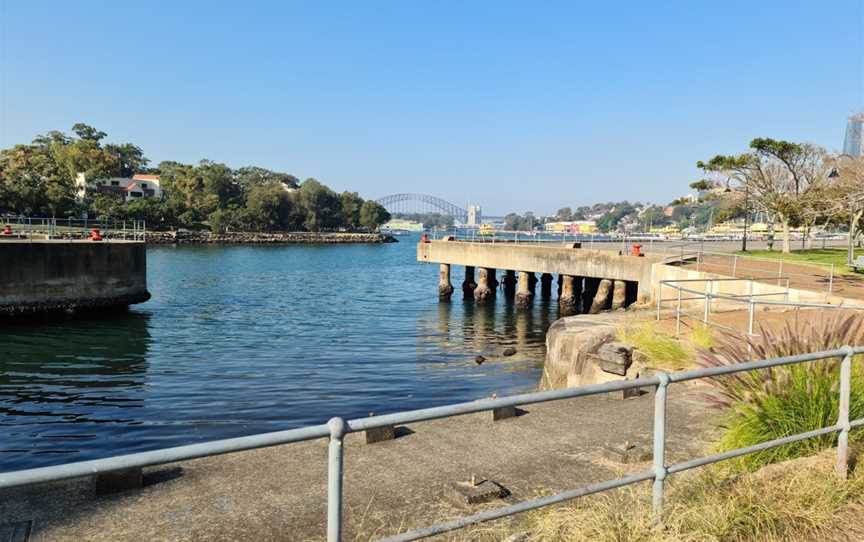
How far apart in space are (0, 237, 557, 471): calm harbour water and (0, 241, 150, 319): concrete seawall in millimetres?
1256

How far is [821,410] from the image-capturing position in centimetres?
609

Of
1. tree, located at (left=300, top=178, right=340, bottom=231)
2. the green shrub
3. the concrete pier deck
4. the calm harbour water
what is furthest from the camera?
tree, located at (left=300, top=178, right=340, bottom=231)

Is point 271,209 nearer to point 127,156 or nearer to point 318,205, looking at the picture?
point 318,205

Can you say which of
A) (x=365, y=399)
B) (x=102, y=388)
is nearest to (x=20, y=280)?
(x=102, y=388)

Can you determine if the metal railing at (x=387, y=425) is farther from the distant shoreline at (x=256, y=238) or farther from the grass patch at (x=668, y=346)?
the distant shoreline at (x=256, y=238)

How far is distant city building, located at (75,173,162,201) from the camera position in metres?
128

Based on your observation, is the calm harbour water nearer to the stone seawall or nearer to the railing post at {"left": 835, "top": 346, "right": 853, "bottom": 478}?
the railing post at {"left": 835, "top": 346, "right": 853, "bottom": 478}

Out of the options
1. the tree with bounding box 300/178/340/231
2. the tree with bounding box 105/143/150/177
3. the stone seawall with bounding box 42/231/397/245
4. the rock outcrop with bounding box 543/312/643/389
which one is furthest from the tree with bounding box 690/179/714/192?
the tree with bounding box 105/143/150/177

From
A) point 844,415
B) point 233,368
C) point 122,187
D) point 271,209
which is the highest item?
point 122,187

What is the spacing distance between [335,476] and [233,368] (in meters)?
19.3

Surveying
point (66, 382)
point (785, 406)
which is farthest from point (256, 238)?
point (785, 406)

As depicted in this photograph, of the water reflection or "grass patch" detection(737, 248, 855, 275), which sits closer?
the water reflection

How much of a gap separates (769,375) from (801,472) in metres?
1.28

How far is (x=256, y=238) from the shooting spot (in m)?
154
